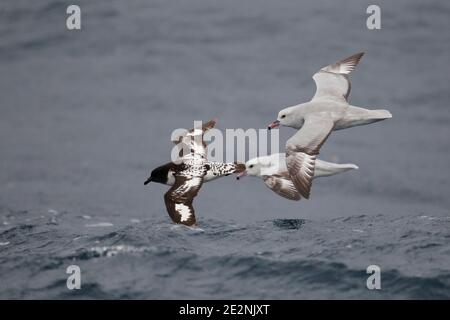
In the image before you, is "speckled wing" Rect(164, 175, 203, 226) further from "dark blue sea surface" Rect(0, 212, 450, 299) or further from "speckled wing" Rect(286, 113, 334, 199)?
"speckled wing" Rect(286, 113, 334, 199)

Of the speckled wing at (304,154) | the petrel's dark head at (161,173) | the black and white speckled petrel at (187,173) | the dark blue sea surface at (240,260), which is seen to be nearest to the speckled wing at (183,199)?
the black and white speckled petrel at (187,173)

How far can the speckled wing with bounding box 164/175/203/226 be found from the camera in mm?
15716

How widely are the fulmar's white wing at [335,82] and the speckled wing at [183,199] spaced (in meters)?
3.56

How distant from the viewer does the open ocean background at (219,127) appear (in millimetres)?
16031

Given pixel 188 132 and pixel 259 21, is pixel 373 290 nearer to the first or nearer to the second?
pixel 188 132

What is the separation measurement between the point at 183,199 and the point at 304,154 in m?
2.36

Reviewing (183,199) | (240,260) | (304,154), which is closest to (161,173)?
(183,199)

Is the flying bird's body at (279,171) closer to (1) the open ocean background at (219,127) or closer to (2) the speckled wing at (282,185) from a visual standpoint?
(2) the speckled wing at (282,185)
